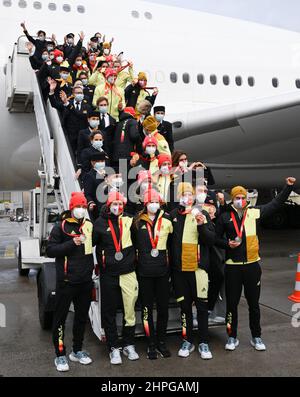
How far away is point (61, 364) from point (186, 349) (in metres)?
1.16

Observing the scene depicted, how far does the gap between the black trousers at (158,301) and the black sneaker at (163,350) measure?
45mm

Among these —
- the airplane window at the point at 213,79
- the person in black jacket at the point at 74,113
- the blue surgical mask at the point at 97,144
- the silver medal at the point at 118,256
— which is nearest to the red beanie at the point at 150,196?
the silver medal at the point at 118,256

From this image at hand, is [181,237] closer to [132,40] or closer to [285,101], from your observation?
[285,101]

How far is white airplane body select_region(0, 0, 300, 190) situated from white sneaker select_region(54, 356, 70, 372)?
6168mm

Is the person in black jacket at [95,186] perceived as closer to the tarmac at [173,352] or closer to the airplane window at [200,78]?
the tarmac at [173,352]

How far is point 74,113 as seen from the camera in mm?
6152

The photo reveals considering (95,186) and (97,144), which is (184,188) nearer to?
(95,186)

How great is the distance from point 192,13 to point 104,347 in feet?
29.9

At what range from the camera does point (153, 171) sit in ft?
16.8

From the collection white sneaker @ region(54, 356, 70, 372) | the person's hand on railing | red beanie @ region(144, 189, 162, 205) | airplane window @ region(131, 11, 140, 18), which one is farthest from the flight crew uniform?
airplane window @ region(131, 11, 140, 18)

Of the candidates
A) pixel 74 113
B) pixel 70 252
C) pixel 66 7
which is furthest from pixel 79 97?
pixel 66 7

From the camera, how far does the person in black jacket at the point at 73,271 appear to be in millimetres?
4031
